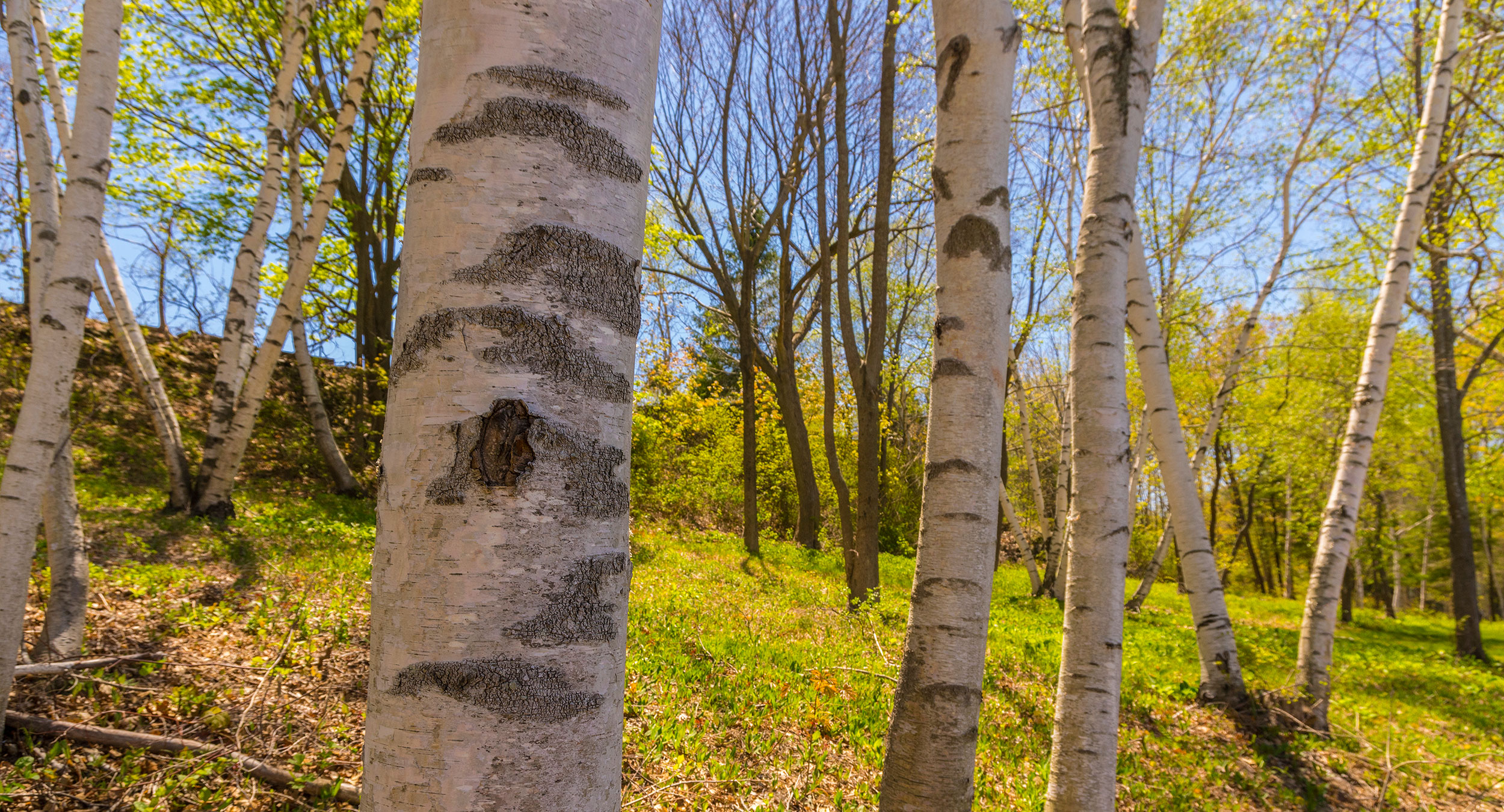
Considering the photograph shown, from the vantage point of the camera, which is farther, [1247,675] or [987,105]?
[1247,675]

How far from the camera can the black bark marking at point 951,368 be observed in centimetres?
234

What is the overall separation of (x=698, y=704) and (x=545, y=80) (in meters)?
4.04

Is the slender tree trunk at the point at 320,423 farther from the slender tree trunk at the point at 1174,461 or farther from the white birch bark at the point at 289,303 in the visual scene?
the slender tree trunk at the point at 1174,461

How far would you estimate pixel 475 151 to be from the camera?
29.3 inches

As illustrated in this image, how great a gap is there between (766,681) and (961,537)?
9.58 feet

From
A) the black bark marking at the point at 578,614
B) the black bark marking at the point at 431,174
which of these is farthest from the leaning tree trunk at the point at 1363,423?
the black bark marking at the point at 431,174

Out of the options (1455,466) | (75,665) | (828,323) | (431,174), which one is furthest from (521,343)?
(1455,466)

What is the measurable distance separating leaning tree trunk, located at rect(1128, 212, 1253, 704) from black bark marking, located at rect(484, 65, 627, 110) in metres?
4.84

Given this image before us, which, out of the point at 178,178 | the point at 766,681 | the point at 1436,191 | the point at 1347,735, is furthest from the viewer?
the point at 178,178

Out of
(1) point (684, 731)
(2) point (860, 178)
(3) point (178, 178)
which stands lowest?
(1) point (684, 731)

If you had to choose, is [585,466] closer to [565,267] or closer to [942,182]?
[565,267]

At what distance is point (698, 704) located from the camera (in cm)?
409

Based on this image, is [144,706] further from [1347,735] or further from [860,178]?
[860,178]

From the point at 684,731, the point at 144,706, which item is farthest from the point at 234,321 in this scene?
the point at 684,731
